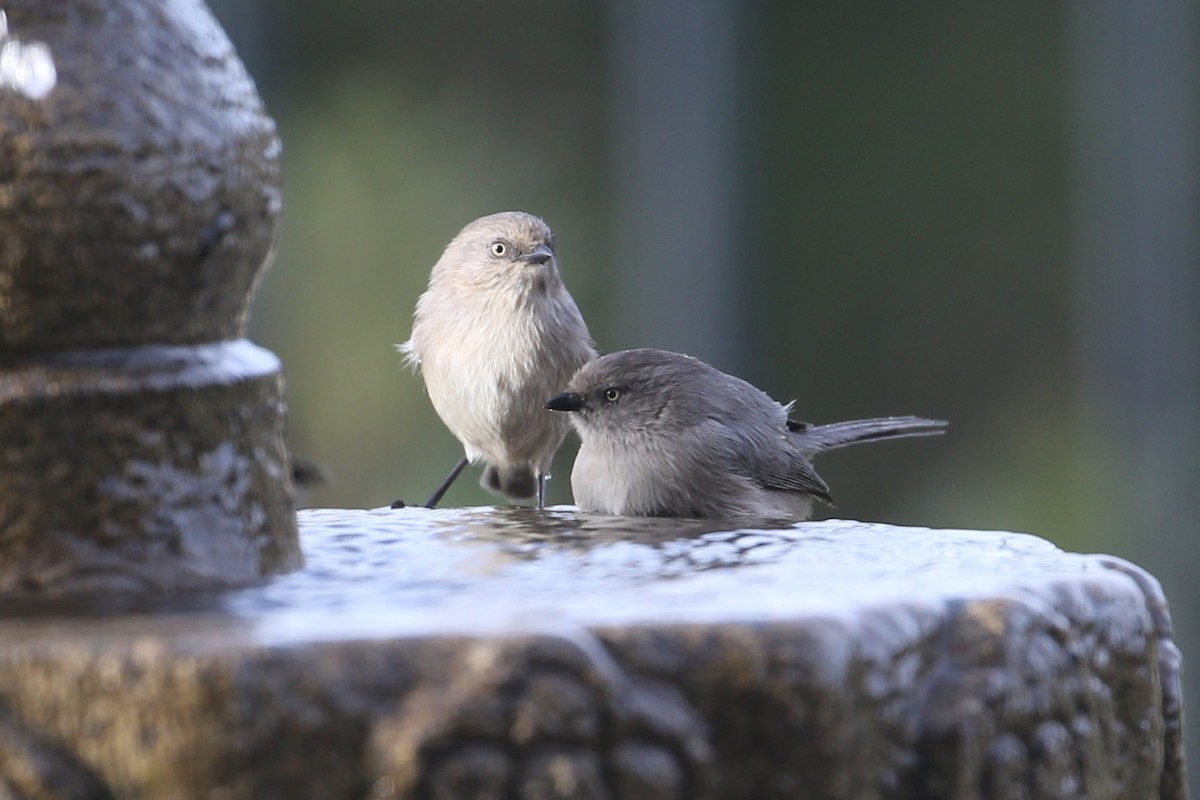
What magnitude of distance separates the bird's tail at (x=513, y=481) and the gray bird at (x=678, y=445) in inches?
35.1

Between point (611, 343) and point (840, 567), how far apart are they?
6.76 meters

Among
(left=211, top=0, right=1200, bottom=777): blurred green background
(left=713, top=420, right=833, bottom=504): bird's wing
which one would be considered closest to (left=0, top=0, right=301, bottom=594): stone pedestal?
(left=713, top=420, right=833, bottom=504): bird's wing

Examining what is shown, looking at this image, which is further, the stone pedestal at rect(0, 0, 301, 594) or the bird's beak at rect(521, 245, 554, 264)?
the bird's beak at rect(521, 245, 554, 264)

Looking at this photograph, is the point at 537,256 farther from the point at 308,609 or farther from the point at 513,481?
the point at 308,609

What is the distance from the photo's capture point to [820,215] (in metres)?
9.57

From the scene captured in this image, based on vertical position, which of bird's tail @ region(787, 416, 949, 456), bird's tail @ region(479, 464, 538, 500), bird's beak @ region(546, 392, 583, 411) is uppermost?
bird's beak @ region(546, 392, 583, 411)

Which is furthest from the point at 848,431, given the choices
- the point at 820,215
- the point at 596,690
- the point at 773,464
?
the point at 820,215

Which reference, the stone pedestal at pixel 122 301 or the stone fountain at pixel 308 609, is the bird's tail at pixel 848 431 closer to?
the stone fountain at pixel 308 609

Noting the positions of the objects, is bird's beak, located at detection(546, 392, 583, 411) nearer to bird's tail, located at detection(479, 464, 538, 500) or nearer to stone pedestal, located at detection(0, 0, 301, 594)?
bird's tail, located at detection(479, 464, 538, 500)

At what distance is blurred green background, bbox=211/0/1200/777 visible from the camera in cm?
912

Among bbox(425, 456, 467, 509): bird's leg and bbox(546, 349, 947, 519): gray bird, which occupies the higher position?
bbox(546, 349, 947, 519): gray bird

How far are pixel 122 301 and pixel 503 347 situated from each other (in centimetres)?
296

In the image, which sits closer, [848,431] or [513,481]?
[848,431]

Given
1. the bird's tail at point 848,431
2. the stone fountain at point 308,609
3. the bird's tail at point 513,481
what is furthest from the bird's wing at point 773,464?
the stone fountain at point 308,609
